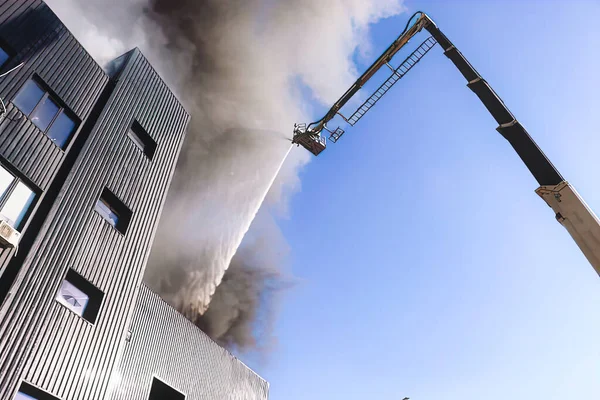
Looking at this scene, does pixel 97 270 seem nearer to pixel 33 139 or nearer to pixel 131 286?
pixel 131 286

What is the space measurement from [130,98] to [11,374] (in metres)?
12.0

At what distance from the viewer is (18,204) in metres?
12.5

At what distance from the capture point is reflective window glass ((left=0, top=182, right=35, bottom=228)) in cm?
1217

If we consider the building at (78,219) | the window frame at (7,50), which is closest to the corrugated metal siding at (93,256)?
the building at (78,219)

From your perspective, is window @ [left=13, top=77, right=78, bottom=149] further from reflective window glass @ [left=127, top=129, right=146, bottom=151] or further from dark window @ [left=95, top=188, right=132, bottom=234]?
reflective window glass @ [left=127, top=129, right=146, bottom=151]

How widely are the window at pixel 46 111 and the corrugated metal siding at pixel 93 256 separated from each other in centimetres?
83

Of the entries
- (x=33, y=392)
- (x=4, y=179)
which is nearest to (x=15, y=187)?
(x=4, y=179)

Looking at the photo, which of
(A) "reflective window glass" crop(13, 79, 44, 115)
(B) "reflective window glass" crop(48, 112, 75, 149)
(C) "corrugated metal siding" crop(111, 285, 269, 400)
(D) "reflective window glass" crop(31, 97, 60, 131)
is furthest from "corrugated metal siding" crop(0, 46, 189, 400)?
(C) "corrugated metal siding" crop(111, 285, 269, 400)

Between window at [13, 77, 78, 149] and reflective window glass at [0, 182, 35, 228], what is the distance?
95.0 inches

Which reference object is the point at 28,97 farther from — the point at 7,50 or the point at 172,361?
the point at 172,361

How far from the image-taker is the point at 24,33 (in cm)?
1463

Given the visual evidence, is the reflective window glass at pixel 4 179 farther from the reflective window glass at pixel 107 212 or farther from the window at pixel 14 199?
the reflective window glass at pixel 107 212

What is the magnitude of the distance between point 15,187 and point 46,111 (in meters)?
3.41

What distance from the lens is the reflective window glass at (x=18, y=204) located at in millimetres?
12172
